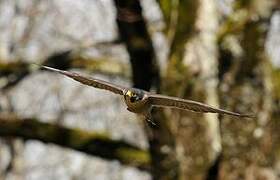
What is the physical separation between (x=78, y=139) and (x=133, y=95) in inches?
132

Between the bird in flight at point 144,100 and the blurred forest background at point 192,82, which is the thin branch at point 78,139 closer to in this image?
the blurred forest background at point 192,82

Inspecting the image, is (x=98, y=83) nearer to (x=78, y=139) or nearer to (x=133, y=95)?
(x=133, y=95)

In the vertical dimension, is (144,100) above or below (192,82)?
below

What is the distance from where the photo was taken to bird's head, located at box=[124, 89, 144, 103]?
320 cm

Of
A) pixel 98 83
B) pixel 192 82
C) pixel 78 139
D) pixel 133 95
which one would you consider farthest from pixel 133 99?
pixel 78 139

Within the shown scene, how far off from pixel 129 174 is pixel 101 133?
3386 mm

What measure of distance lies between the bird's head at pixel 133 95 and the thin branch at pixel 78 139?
3169 millimetres

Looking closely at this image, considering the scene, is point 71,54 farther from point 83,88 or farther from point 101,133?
point 83,88

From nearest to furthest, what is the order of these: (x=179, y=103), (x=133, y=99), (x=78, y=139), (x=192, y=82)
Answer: (x=133, y=99) < (x=179, y=103) < (x=192, y=82) < (x=78, y=139)

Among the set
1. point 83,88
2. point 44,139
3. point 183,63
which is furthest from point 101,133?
point 83,88

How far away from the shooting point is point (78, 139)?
654cm

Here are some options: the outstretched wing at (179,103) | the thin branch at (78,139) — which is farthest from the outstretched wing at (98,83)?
the thin branch at (78,139)

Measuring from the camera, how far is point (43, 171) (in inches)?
404

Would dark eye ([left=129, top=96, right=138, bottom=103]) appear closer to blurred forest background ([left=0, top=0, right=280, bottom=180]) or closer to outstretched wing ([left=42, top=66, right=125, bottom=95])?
outstretched wing ([left=42, top=66, right=125, bottom=95])
